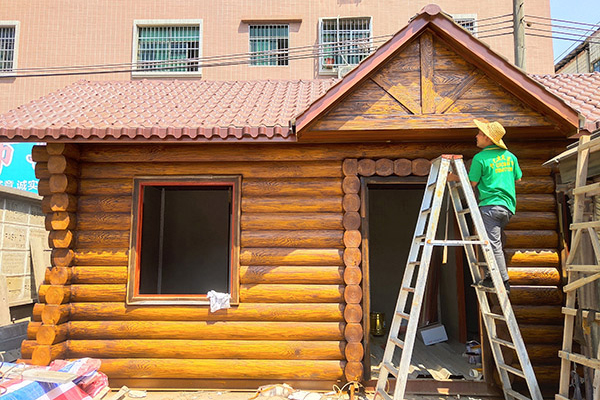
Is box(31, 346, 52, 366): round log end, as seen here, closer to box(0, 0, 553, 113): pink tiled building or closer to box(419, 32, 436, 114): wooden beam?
box(419, 32, 436, 114): wooden beam

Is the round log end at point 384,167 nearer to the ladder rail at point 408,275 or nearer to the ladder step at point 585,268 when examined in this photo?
the ladder rail at point 408,275

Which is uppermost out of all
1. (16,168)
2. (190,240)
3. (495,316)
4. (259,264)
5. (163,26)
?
(163,26)

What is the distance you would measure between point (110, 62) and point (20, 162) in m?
4.23

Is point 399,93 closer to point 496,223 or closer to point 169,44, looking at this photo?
point 496,223

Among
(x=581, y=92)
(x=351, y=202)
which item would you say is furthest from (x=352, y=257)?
(x=581, y=92)

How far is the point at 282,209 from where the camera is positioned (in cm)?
582

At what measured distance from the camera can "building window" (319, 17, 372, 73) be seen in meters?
13.9

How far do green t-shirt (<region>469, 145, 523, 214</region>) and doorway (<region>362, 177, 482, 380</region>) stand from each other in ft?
1.93

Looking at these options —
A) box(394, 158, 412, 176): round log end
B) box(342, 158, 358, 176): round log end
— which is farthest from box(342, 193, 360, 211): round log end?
box(394, 158, 412, 176): round log end

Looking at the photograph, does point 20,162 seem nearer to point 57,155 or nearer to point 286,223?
point 57,155

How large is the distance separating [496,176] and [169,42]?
41.7ft

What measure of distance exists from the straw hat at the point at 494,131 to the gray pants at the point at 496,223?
707mm

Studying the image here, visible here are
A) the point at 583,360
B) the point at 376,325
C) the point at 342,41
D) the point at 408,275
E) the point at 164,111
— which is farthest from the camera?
the point at 342,41

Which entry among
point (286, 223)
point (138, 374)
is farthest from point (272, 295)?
point (138, 374)
